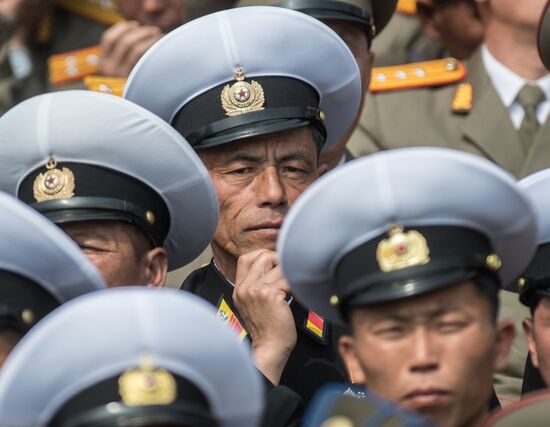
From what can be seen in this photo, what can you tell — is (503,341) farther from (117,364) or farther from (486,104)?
(486,104)

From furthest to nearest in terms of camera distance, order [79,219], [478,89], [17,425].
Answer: [478,89], [79,219], [17,425]

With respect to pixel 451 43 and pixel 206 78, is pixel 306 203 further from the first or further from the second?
pixel 451 43

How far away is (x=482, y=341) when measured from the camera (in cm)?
409

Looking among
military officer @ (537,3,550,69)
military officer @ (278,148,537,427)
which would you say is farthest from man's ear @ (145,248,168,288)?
military officer @ (537,3,550,69)

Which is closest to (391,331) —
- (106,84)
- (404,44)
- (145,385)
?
(145,385)

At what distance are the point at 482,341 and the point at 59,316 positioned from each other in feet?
3.30

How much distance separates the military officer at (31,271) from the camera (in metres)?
4.30

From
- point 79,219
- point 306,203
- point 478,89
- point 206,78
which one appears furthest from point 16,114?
point 478,89

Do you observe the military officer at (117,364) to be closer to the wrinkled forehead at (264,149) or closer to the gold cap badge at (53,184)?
the gold cap badge at (53,184)

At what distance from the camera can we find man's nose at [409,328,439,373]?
13.2ft

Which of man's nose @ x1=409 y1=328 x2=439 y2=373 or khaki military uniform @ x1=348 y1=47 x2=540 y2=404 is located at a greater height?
khaki military uniform @ x1=348 y1=47 x2=540 y2=404

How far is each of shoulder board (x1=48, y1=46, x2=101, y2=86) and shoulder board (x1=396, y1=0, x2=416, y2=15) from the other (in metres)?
1.46

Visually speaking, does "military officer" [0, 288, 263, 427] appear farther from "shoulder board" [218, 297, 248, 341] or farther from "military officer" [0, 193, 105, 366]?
"shoulder board" [218, 297, 248, 341]

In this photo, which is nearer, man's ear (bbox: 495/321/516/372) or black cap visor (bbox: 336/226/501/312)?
black cap visor (bbox: 336/226/501/312)
